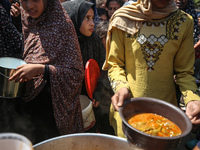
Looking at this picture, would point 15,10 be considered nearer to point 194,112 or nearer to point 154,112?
point 154,112

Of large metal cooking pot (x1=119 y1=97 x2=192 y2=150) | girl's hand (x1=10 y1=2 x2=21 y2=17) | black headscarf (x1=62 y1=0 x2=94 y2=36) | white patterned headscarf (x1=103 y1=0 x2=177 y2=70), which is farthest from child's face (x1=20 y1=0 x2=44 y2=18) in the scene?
large metal cooking pot (x1=119 y1=97 x2=192 y2=150)

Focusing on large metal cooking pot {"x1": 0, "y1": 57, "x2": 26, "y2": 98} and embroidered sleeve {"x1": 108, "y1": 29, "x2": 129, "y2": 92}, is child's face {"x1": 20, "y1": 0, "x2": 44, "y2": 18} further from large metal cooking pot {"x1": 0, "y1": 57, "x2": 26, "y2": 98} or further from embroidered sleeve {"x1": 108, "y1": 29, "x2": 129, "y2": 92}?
embroidered sleeve {"x1": 108, "y1": 29, "x2": 129, "y2": 92}

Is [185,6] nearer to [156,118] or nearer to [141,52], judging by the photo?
[141,52]

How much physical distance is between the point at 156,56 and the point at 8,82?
119cm

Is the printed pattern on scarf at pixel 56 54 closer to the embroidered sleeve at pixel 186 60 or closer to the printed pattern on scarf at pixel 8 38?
the printed pattern on scarf at pixel 8 38

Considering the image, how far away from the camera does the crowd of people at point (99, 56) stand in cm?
130

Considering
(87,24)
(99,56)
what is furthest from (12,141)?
(99,56)

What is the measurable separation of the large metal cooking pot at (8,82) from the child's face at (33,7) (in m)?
0.46

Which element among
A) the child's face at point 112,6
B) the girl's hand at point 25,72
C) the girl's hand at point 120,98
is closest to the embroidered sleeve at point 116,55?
the girl's hand at point 120,98

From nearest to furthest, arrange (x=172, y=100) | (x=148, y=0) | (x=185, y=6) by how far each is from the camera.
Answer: (x=148, y=0) → (x=172, y=100) → (x=185, y=6)

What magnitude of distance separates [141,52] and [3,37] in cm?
150

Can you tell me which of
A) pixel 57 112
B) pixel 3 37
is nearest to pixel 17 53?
pixel 3 37

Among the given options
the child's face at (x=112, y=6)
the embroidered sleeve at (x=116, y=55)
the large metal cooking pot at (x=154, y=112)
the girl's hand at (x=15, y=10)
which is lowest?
the large metal cooking pot at (x=154, y=112)

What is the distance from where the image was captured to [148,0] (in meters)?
1.28
